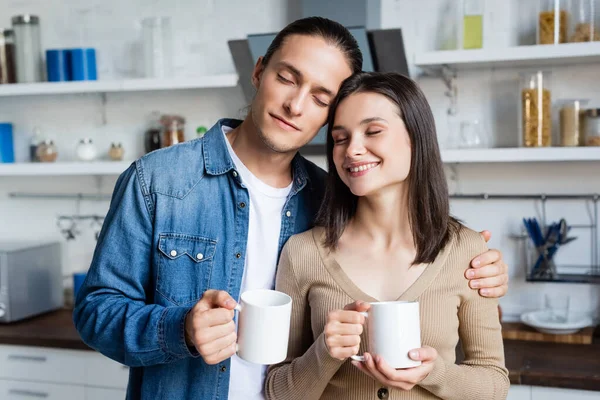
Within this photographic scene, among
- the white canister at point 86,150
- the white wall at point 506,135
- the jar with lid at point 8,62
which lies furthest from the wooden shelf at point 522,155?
the jar with lid at point 8,62

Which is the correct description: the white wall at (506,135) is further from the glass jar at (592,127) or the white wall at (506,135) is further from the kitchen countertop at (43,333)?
the kitchen countertop at (43,333)

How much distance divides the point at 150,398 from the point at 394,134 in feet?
2.38

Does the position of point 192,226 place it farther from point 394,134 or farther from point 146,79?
point 146,79

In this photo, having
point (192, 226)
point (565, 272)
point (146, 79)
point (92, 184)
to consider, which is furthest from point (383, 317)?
point (92, 184)

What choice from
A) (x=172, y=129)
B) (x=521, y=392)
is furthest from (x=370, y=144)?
(x=172, y=129)

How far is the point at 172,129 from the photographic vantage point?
2.94 m

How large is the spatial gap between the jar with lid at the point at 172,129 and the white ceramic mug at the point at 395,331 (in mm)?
1894

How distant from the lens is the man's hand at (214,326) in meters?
1.16

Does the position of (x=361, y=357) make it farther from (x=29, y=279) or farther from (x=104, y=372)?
(x=29, y=279)

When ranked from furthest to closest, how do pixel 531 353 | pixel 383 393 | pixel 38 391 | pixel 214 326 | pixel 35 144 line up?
pixel 35 144
pixel 38 391
pixel 531 353
pixel 383 393
pixel 214 326

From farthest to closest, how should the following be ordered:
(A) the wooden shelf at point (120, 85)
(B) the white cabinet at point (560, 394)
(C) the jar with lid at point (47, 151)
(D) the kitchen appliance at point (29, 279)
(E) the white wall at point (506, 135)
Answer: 1. (C) the jar with lid at point (47, 151)
2. (D) the kitchen appliance at point (29, 279)
3. (A) the wooden shelf at point (120, 85)
4. (E) the white wall at point (506, 135)
5. (B) the white cabinet at point (560, 394)

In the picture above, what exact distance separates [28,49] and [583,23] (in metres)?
2.19

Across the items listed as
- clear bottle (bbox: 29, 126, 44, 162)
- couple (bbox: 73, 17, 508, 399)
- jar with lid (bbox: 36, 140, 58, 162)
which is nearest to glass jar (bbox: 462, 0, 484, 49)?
couple (bbox: 73, 17, 508, 399)

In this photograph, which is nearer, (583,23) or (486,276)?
(486,276)
